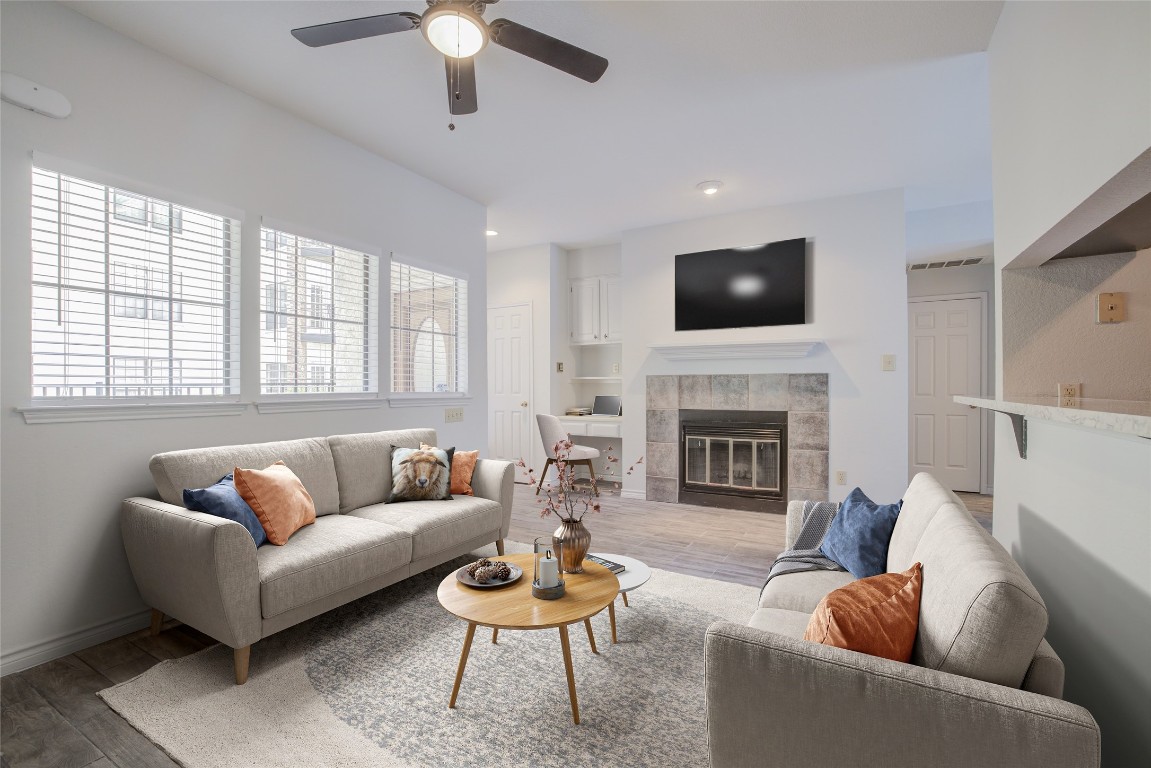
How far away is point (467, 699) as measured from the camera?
75.0 inches

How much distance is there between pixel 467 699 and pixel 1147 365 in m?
2.54

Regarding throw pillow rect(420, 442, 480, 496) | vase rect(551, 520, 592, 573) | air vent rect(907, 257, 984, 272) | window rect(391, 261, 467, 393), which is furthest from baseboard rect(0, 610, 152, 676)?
air vent rect(907, 257, 984, 272)

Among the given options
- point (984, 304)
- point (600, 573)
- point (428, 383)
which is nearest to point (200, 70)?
point (428, 383)

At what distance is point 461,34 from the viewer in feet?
6.66

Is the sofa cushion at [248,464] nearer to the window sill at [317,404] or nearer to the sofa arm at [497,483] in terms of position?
the window sill at [317,404]

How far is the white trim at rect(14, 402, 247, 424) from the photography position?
216 centimetres

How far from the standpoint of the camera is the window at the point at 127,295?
2209 millimetres

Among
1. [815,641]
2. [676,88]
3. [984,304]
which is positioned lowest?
[815,641]

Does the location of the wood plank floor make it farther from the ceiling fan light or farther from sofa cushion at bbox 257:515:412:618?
the ceiling fan light

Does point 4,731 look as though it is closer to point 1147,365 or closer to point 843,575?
point 843,575

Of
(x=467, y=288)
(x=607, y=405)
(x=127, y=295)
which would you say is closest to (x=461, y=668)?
(x=127, y=295)

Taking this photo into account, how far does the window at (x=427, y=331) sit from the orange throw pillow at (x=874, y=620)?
129 inches

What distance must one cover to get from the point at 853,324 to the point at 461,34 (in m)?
3.78

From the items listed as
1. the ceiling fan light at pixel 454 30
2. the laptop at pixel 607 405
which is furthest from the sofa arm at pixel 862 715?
the laptop at pixel 607 405
